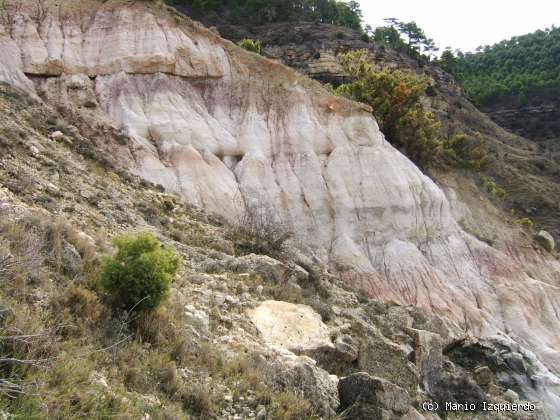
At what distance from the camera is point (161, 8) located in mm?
23484

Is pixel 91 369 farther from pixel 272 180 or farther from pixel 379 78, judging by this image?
pixel 379 78

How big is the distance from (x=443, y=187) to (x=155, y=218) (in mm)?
18148

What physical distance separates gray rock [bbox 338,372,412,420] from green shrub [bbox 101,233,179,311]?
8.86ft

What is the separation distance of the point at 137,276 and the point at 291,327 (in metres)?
3.04

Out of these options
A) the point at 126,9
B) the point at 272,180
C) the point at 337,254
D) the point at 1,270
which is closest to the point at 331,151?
the point at 272,180

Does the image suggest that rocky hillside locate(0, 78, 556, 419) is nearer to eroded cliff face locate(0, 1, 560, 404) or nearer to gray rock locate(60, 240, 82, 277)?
gray rock locate(60, 240, 82, 277)

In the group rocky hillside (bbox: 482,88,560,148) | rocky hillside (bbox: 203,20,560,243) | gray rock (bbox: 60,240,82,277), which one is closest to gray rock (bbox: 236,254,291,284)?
gray rock (bbox: 60,240,82,277)

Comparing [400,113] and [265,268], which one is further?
[400,113]

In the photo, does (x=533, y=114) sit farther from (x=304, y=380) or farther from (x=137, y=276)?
(x=137, y=276)

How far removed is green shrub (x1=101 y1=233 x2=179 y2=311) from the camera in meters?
6.97

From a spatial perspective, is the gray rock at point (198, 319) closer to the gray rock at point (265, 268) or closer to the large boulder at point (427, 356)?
the gray rock at point (265, 268)

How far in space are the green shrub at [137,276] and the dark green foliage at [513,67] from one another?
64.2 m

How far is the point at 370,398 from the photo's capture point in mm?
7312

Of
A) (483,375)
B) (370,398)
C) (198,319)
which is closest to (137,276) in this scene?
(198,319)
